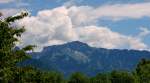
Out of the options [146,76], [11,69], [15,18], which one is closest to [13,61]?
[11,69]

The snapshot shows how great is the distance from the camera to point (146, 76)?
19525cm

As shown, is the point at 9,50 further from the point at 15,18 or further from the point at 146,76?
the point at 146,76

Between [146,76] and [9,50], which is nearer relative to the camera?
[9,50]

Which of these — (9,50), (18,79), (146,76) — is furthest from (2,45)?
(146,76)

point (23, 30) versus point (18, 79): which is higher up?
point (23, 30)

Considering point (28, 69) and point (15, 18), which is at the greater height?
point (15, 18)

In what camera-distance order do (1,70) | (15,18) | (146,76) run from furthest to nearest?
(146,76) < (15,18) < (1,70)

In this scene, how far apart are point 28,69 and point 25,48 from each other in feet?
4.11

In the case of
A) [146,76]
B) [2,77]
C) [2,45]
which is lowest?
[2,77]

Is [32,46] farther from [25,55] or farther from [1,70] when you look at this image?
[1,70]

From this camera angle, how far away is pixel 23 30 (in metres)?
30.6

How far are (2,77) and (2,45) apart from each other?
189 cm

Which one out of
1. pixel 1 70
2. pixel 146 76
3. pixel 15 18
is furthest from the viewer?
pixel 146 76

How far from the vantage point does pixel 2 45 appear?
96.8 feet
